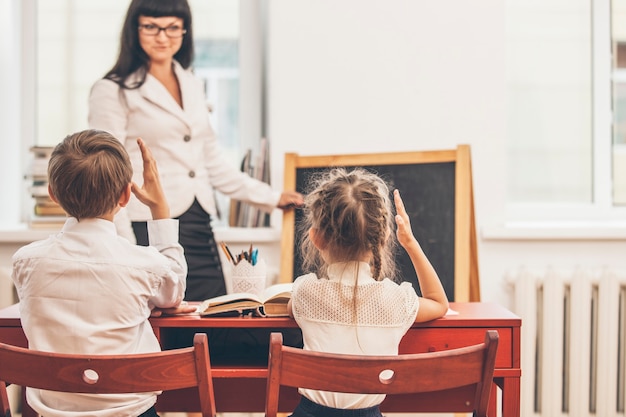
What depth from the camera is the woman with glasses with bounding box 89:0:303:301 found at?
2658 millimetres

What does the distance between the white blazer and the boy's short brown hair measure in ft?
3.30

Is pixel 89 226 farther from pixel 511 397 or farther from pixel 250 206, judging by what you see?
pixel 250 206

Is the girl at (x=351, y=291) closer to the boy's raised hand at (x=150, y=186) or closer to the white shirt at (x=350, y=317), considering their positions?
the white shirt at (x=350, y=317)

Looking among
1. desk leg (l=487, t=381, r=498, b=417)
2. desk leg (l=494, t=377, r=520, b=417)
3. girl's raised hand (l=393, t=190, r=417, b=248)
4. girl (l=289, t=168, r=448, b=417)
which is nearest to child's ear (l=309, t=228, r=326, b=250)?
girl (l=289, t=168, r=448, b=417)

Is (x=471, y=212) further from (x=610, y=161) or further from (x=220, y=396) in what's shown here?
(x=220, y=396)

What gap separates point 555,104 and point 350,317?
212 cm

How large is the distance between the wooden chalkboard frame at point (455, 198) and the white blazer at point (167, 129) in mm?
145

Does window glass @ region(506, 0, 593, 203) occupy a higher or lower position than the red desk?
higher

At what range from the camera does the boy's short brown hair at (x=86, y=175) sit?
1601 millimetres

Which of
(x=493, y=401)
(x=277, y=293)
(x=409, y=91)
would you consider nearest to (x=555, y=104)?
(x=409, y=91)

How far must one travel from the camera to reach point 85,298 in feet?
5.06

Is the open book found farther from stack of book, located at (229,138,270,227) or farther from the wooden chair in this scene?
stack of book, located at (229,138,270,227)

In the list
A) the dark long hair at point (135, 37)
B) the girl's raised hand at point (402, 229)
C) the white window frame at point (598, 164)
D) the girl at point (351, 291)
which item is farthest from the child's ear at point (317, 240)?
the white window frame at point (598, 164)

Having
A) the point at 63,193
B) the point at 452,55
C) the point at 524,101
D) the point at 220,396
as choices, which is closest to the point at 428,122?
the point at 452,55
